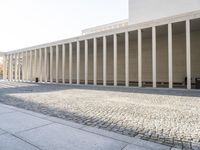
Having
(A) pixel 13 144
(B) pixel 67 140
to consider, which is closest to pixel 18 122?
(A) pixel 13 144

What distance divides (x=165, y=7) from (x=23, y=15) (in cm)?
1652

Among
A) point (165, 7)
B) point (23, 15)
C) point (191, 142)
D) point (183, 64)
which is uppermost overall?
point (165, 7)

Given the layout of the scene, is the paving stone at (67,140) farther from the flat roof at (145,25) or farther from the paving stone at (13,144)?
the flat roof at (145,25)

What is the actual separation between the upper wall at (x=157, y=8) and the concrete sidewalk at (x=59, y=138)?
1914 centimetres

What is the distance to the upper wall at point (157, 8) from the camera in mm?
17653

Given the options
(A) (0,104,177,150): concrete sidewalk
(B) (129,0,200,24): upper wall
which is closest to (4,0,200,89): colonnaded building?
(B) (129,0,200,24): upper wall

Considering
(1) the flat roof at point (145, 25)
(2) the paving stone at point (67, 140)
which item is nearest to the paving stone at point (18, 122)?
(2) the paving stone at point (67, 140)

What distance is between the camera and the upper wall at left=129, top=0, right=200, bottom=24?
1765cm

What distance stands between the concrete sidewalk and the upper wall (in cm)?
1914

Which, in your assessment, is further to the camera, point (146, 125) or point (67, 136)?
point (146, 125)

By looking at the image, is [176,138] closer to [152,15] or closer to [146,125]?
[146,125]

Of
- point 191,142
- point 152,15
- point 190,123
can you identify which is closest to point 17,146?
point 191,142

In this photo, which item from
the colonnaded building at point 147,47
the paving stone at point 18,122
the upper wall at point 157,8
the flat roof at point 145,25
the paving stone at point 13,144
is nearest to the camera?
the paving stone at point 13,144

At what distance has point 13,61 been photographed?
27.7 m
